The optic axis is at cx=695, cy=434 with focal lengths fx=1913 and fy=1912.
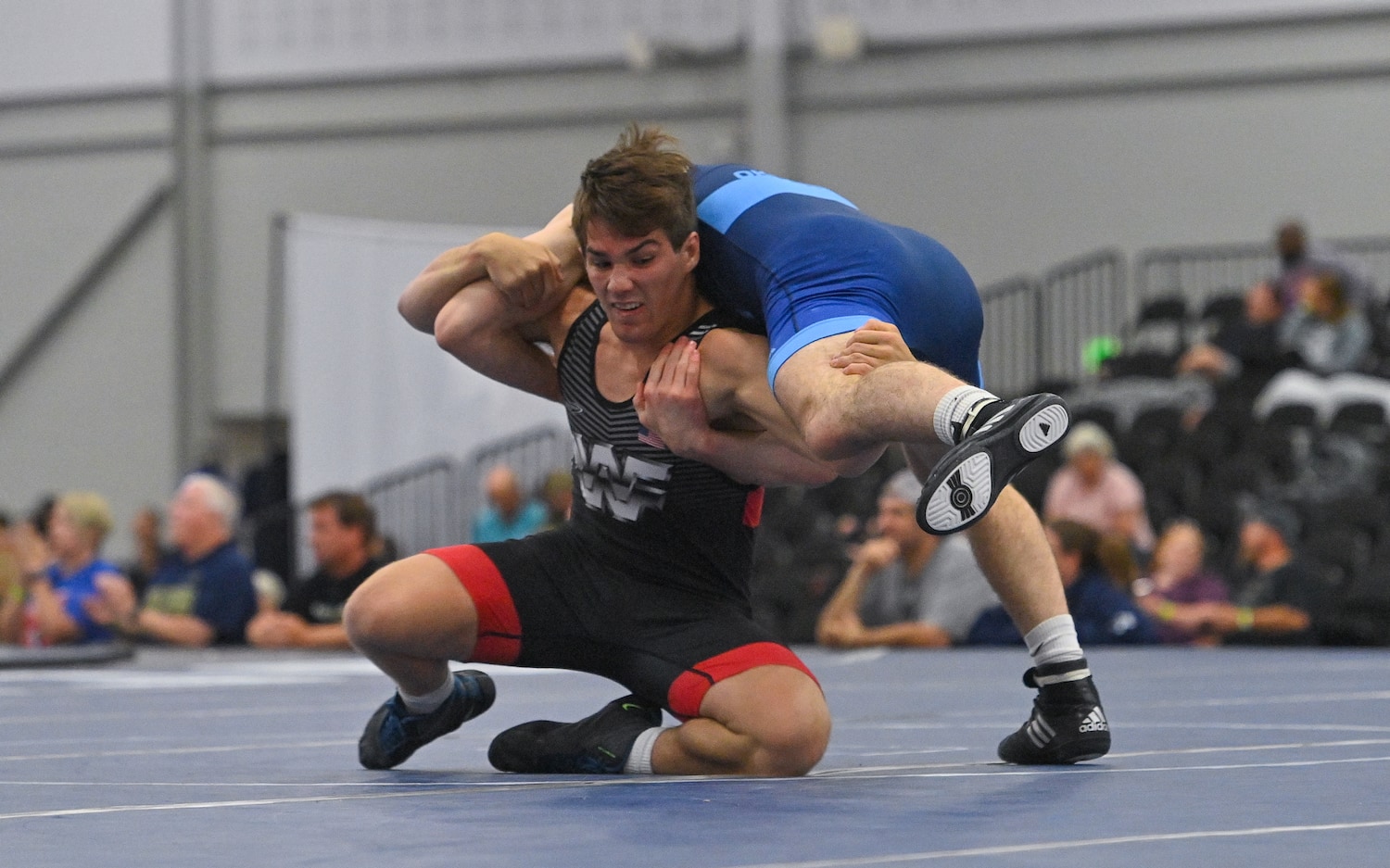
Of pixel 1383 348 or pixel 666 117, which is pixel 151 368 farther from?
pixel 1383 348

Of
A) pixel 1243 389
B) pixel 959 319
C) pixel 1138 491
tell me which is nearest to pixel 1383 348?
pixel 1243 389

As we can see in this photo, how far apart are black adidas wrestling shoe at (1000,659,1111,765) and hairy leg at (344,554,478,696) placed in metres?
0.90

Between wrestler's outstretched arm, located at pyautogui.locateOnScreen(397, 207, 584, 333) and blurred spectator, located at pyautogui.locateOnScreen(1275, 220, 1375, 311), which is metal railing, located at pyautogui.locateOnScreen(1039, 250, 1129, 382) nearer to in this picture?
blurred spectator, located at pyautogui.locateOnScreen(1275, 220, 1375, 311)

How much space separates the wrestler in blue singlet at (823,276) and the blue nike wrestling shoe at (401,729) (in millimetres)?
826

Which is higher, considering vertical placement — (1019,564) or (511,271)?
(511,271)

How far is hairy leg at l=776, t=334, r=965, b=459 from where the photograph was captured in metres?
2.50

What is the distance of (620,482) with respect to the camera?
3.20 meters

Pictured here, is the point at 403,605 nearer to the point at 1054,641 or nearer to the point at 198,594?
the point at 1054,641

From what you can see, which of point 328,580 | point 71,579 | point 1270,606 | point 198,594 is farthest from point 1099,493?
point 71,579

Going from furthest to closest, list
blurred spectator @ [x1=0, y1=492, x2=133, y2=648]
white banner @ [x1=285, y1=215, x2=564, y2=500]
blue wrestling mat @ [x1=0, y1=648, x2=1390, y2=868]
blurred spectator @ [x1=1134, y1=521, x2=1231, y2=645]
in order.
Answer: white banner @ [x1=285, y1=215, x2=564, y2=500]
blurred spectator @ [x1=0, y1=492, x2=133, y2=648]
blurred spectator @ [x1=1134, y1=521, x2=1231, y2=645]
blue wrestling mat @ [x1=0, y1=648, x2=1390, y2=868]

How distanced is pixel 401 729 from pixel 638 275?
2.83 ft

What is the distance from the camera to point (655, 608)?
3148 mm

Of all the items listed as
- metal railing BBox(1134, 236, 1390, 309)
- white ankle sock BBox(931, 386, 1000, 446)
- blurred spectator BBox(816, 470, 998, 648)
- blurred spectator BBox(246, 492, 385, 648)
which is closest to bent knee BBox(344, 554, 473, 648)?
white ankle sock BBox(931, 386, 1000, 446)

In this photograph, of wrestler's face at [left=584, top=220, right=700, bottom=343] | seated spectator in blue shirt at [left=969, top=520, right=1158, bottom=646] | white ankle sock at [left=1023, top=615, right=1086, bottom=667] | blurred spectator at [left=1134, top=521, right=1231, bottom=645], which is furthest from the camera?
blurred spectator at [left=1134, top=521, right=1231, bottom=645]
